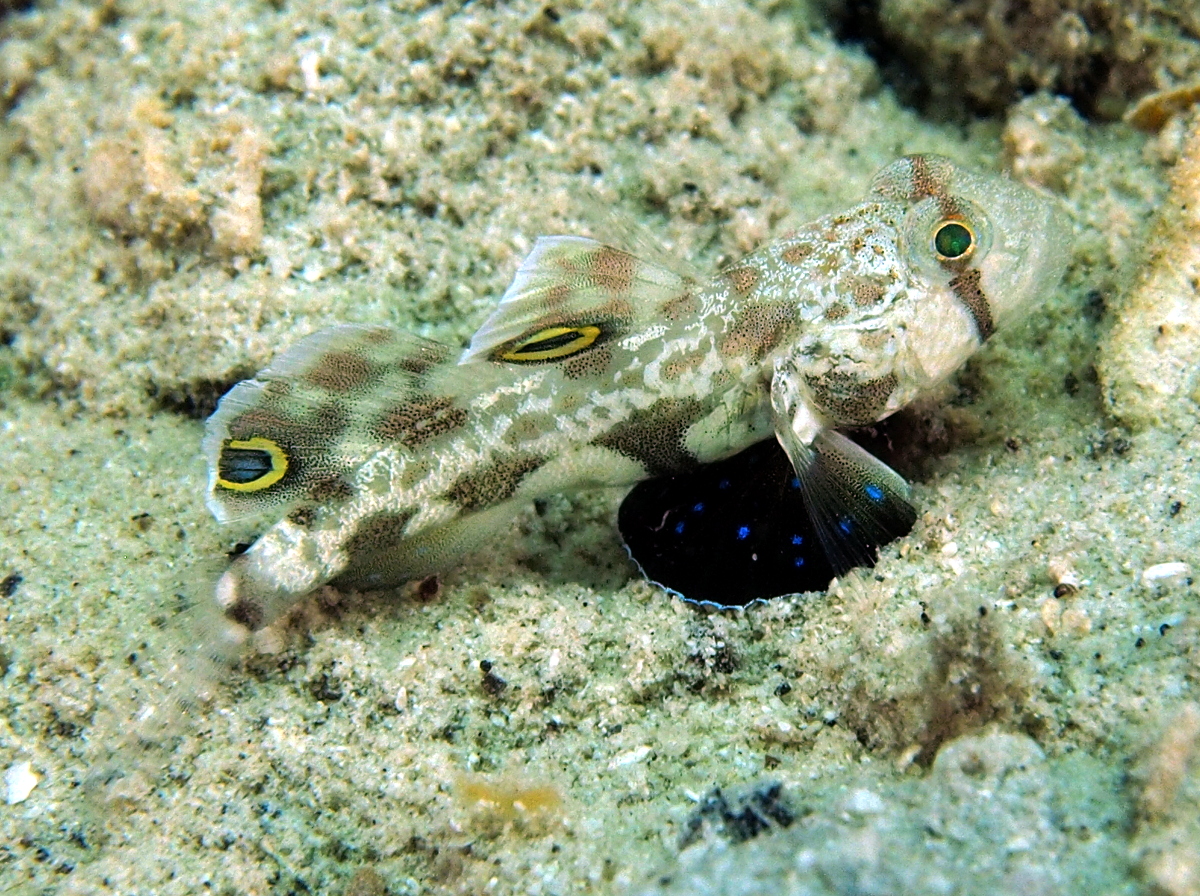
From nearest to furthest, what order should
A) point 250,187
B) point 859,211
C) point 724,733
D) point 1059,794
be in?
point 1059,794
point 724,733
point 859,211
point 250,187

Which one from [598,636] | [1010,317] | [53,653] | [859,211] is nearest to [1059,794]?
[598,636]

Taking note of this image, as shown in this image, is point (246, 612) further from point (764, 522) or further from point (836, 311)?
point (836, 311)

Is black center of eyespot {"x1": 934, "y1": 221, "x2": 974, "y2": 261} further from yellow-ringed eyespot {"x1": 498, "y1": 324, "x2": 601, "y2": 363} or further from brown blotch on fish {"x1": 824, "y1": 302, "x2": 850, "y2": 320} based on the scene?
yellow-ringed eyespot {"x1": 498, "y1": 324, "x2": 601, "y2": 363}

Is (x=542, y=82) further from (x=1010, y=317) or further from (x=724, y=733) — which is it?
(x=724, y=733)

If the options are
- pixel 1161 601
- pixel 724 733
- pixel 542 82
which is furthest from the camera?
pixel 542 82

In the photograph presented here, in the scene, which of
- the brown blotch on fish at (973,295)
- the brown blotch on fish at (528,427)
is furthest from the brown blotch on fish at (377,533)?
the brown blotch on fish at (973,295)
